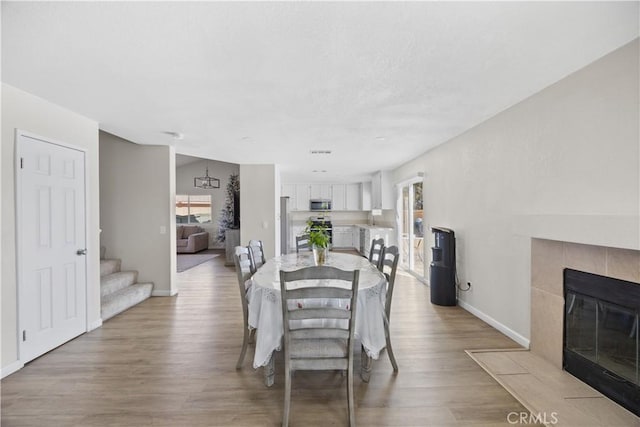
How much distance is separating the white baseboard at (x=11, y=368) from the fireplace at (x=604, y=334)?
14.9 ft

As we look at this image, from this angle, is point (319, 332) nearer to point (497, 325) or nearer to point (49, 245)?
point (497, 325)

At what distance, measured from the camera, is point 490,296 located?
3627mm

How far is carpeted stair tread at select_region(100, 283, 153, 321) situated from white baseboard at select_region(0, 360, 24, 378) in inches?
45.6

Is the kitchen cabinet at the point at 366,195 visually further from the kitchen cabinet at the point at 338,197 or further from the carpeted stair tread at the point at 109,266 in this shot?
the carpeted stair tread at the point at 109,266

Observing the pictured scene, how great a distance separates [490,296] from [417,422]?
2148mm

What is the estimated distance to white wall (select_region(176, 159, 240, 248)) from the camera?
36.6 ft

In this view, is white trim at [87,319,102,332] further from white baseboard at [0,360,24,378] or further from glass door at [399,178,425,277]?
glass door at [399,178,425,277]

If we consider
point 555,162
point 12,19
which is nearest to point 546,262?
point 555,162

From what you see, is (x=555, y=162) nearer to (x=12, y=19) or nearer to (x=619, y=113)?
(x=619, y=113)

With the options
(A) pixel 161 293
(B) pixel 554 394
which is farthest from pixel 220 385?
(A) pixel 161 293

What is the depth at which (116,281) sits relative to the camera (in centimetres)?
449

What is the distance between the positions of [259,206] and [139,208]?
229 centimetres

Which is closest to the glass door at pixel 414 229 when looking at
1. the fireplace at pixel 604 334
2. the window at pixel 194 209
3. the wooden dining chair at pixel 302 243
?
the wooden dining chair at pixel 302 243

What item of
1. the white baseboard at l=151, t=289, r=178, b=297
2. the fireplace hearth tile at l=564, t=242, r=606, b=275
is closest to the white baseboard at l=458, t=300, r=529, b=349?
the fireplace hearth tile at l=564, t=242, r=606, b=275
